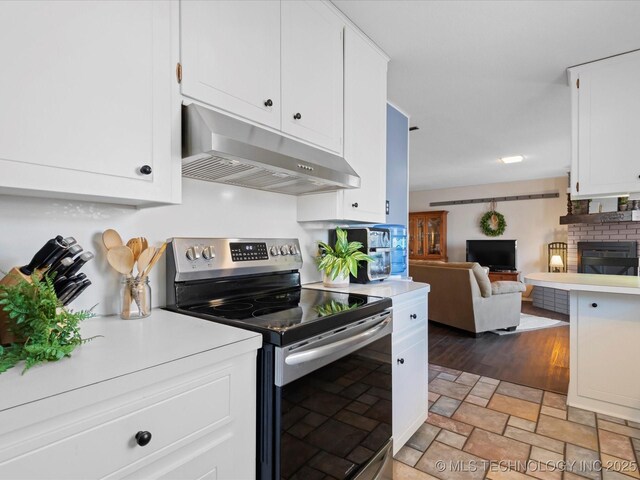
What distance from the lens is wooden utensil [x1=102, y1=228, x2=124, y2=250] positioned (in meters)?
1.19

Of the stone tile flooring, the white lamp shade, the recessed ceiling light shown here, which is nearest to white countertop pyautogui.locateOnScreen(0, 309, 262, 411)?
the stone tile flooring

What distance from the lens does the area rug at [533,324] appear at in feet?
14.4

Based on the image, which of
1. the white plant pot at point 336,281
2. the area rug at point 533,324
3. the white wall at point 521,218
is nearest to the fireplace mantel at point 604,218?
the white wall at point 521,218

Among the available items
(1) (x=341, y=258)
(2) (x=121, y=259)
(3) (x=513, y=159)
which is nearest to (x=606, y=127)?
(1) (x=341, y=258)

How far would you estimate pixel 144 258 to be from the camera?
1.22 metres

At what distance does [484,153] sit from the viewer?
471 centimetres

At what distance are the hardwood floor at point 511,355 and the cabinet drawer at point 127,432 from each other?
2.82m

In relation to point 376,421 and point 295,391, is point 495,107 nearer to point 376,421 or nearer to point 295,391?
point 376,421

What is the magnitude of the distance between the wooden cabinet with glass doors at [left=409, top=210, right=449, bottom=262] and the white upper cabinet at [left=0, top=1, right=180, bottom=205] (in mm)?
7344

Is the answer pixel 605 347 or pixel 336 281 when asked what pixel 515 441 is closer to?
pixel 605 347

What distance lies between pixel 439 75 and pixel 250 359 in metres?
2.45

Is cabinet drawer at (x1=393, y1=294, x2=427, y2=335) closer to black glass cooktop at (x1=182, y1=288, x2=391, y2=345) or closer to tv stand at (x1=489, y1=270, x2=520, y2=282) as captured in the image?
black glass cooktop at (x1=182, y1=288, x2=391, y2=345)

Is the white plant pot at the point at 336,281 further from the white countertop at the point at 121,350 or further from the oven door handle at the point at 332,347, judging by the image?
the white countertop at the point at 121,350

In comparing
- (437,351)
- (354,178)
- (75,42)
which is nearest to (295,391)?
(354,178)
